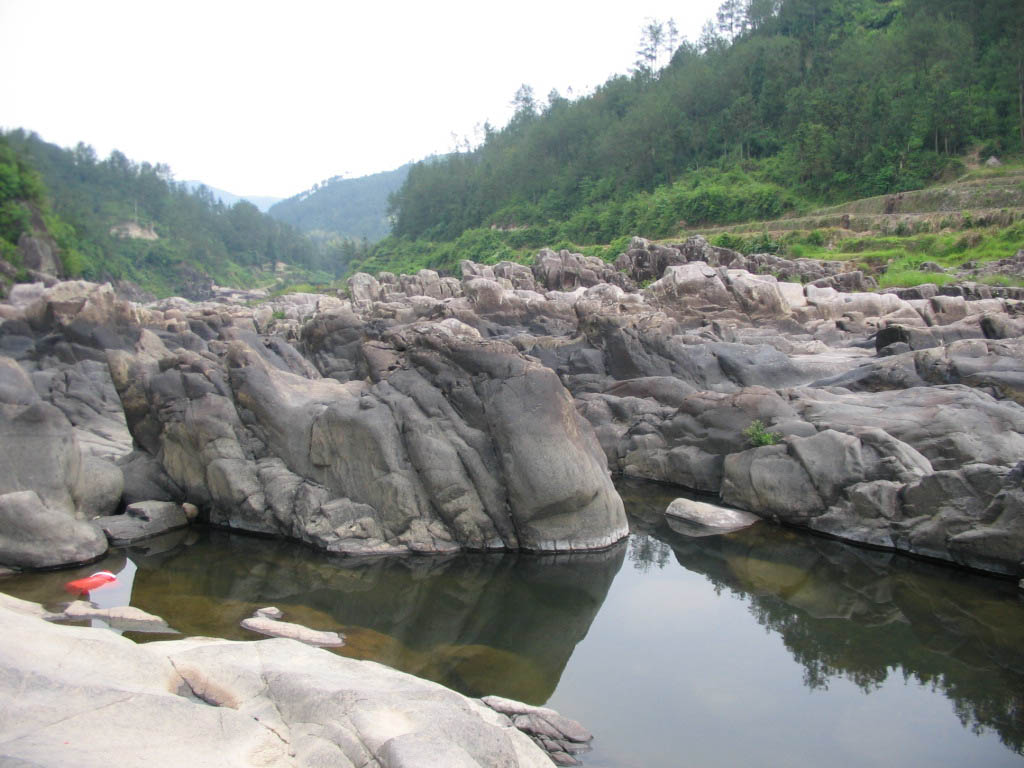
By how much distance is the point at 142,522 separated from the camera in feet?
51.0

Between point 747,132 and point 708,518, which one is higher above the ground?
point 747,132

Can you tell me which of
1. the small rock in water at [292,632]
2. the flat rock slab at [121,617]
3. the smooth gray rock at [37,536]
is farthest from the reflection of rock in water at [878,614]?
the smooth gray rock at [37,536]

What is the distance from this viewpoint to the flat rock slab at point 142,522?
15.1 meters

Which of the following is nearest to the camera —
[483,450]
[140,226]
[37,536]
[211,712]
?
[211,712]

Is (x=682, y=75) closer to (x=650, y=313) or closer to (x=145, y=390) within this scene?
(x=650, y=313)

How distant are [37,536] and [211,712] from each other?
913 centimetres

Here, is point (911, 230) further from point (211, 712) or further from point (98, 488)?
point (211, 712)

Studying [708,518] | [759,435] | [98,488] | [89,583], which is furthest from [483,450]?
[98,488]

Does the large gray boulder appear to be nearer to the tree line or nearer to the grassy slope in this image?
the grassy slope

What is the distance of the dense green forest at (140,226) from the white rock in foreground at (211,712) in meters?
67.6

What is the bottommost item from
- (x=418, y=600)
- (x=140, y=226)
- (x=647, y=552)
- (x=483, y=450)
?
(x=647, y=552)

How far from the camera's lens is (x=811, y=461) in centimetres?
1602

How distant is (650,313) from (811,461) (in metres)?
12.9

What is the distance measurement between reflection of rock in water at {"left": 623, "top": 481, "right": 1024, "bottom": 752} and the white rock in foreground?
5.79 meters
